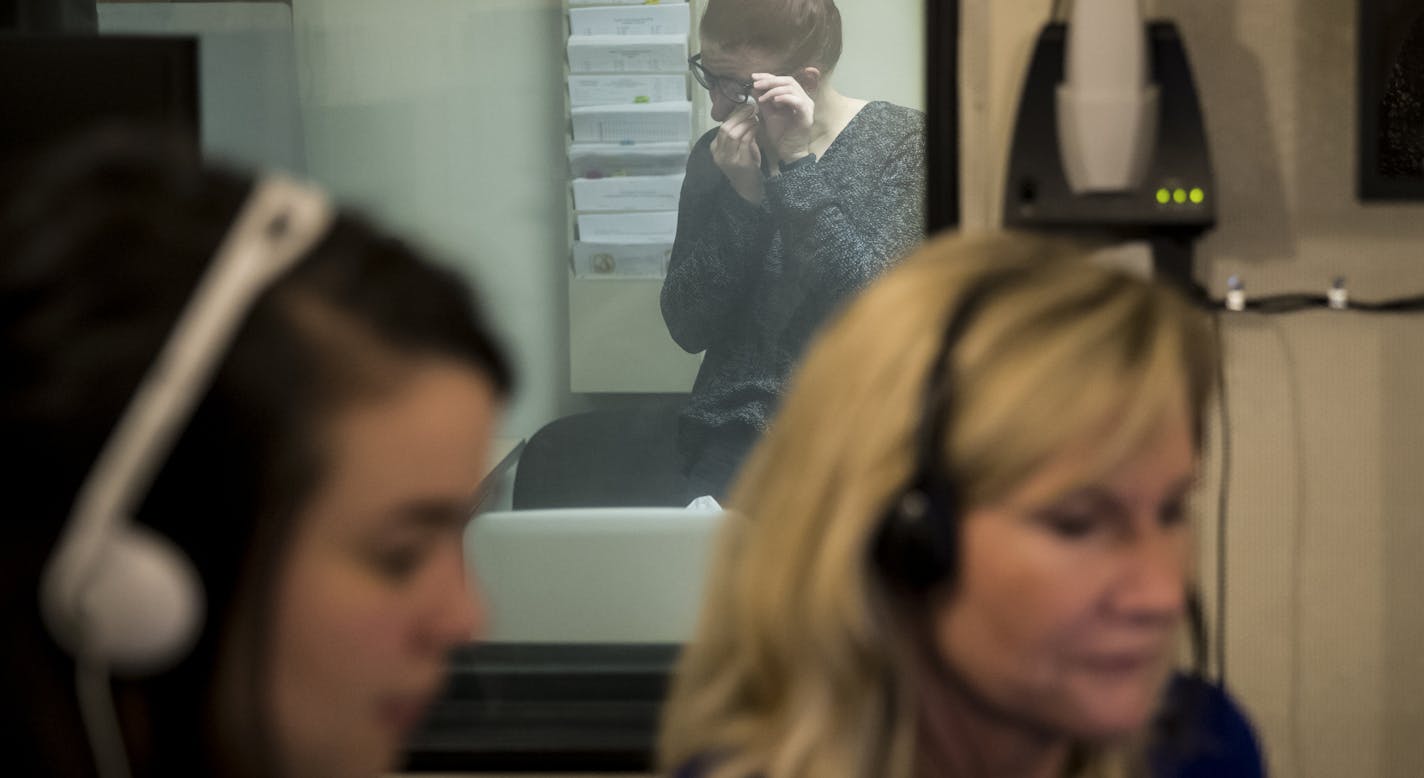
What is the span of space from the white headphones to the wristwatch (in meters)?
1.51

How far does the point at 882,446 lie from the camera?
932 mm

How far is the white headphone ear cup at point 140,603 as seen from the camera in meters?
0.53

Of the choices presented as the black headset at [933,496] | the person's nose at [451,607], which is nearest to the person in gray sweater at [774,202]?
the black headset at [933,496]

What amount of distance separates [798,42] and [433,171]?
561 mm

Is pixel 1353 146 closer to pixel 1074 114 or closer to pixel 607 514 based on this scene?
pixel 1074 114

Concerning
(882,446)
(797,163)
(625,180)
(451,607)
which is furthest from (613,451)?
(451,607)

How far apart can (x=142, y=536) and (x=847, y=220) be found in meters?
1.56

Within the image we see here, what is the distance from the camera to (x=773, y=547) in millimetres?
1004

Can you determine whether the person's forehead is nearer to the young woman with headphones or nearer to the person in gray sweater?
the person in gray sweater

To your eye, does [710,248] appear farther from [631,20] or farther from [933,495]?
[933,495]

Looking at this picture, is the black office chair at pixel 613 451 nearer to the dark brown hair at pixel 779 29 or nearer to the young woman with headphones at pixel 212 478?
the dark brown hair at pixel 779 29

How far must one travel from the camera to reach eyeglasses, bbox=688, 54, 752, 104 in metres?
2.03

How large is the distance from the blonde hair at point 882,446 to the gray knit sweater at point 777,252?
97cm

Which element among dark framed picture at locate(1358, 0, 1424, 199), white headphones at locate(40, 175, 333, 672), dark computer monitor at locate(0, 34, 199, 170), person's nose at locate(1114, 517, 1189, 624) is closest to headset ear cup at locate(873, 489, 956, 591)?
person's nose at locate(1114, 517, 1189, 624)
